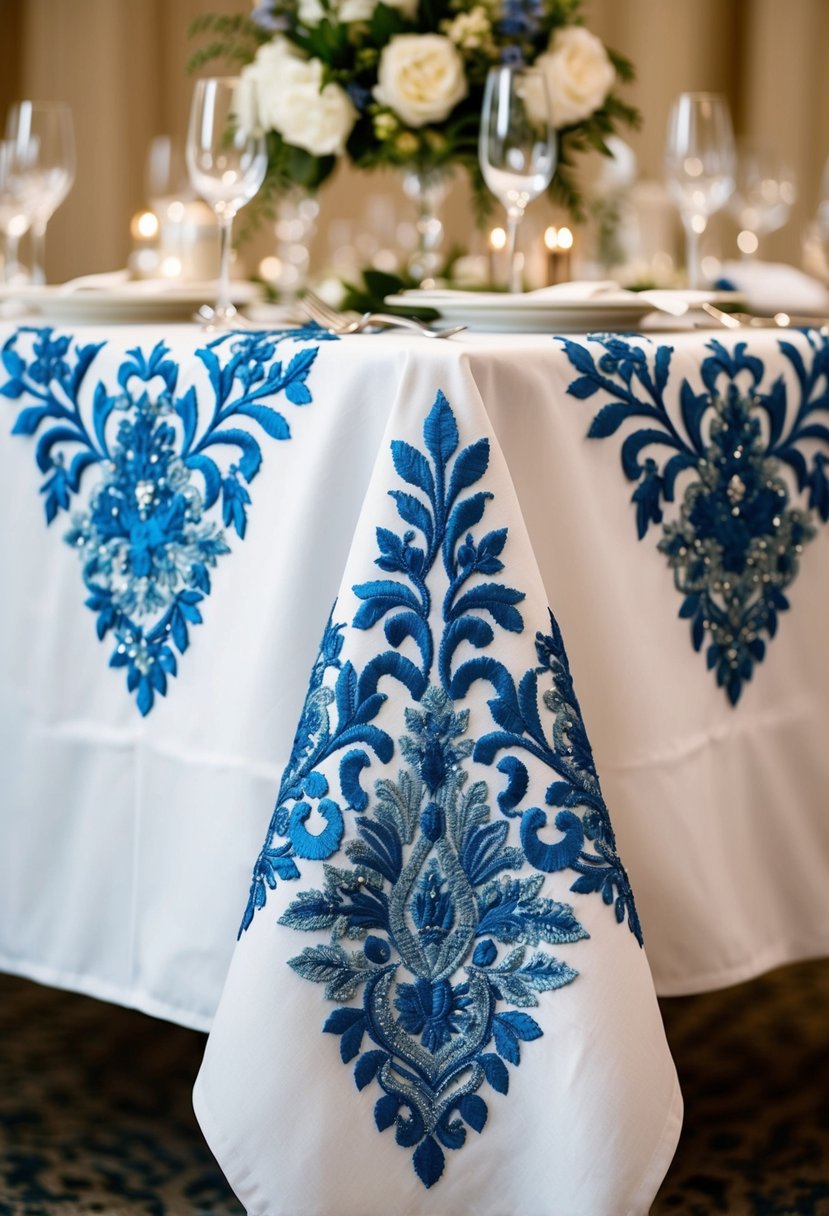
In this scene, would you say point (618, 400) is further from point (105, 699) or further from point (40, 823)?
point (40, 823)

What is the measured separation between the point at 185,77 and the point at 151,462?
4128 millimetres

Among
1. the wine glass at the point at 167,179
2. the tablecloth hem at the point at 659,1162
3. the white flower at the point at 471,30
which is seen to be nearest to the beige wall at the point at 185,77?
the wine glass at the point at 167,179

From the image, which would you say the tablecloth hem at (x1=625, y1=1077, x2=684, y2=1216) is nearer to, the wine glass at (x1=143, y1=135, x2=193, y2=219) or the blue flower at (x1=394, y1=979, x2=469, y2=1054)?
the blue flower at (x1=394, y1=979, x2=469, y2=1054)

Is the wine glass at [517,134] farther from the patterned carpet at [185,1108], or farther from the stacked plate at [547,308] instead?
the patterned carpet at [185,1108]

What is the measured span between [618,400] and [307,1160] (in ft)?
2.26

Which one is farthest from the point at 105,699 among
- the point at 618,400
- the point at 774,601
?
the point at 774,601

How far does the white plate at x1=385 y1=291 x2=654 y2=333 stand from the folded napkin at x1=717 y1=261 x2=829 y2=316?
389 millimetres

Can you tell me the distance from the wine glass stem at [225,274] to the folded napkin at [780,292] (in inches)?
25.0

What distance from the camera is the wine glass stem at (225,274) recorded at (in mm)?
1573

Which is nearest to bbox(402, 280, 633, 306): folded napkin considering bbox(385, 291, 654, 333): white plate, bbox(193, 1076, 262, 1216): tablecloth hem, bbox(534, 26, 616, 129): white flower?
bbox(385, 291, 654, 333): white plate

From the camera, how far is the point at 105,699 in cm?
146

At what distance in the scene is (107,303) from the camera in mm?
1637

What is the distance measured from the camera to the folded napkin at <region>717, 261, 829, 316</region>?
1893 millimetres

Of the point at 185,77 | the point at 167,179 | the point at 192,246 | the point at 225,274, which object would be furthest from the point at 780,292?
the point at 185,77
